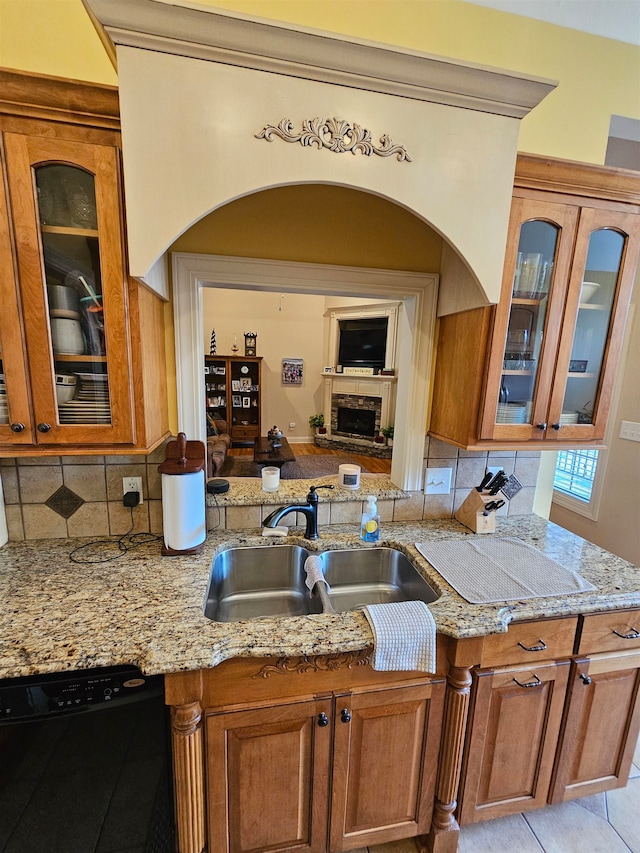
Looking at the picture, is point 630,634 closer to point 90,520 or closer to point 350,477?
point 350,477

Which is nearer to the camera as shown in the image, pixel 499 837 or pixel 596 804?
pixel 499 837

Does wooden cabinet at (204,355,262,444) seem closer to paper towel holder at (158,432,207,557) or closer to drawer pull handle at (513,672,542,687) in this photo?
paper towel holder at (158,432,207,557)

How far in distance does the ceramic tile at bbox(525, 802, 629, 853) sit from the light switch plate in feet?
4.13

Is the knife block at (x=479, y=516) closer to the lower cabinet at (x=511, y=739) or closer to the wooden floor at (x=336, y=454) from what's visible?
the lower cabinet at (x=511, y=739)

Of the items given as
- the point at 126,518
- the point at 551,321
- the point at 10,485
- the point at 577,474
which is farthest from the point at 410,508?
the point at 577,474

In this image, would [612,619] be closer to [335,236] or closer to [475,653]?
[475,653]

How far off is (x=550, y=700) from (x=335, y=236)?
187 centimetres

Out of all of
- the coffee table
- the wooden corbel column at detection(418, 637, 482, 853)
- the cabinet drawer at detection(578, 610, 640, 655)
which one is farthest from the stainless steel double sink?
the coffee table

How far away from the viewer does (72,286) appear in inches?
43.6

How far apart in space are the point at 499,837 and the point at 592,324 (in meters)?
1.96

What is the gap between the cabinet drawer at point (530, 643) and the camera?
1.17m

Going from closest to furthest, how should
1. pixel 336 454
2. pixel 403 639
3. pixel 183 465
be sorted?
pixel 403 639 < pixel 183 465 < pixel 336 454

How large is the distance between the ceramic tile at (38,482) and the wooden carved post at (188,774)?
939 mm

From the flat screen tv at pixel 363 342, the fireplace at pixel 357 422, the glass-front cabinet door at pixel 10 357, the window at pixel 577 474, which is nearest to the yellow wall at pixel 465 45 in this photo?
the glass-front cabinet door at pixel 10 357
